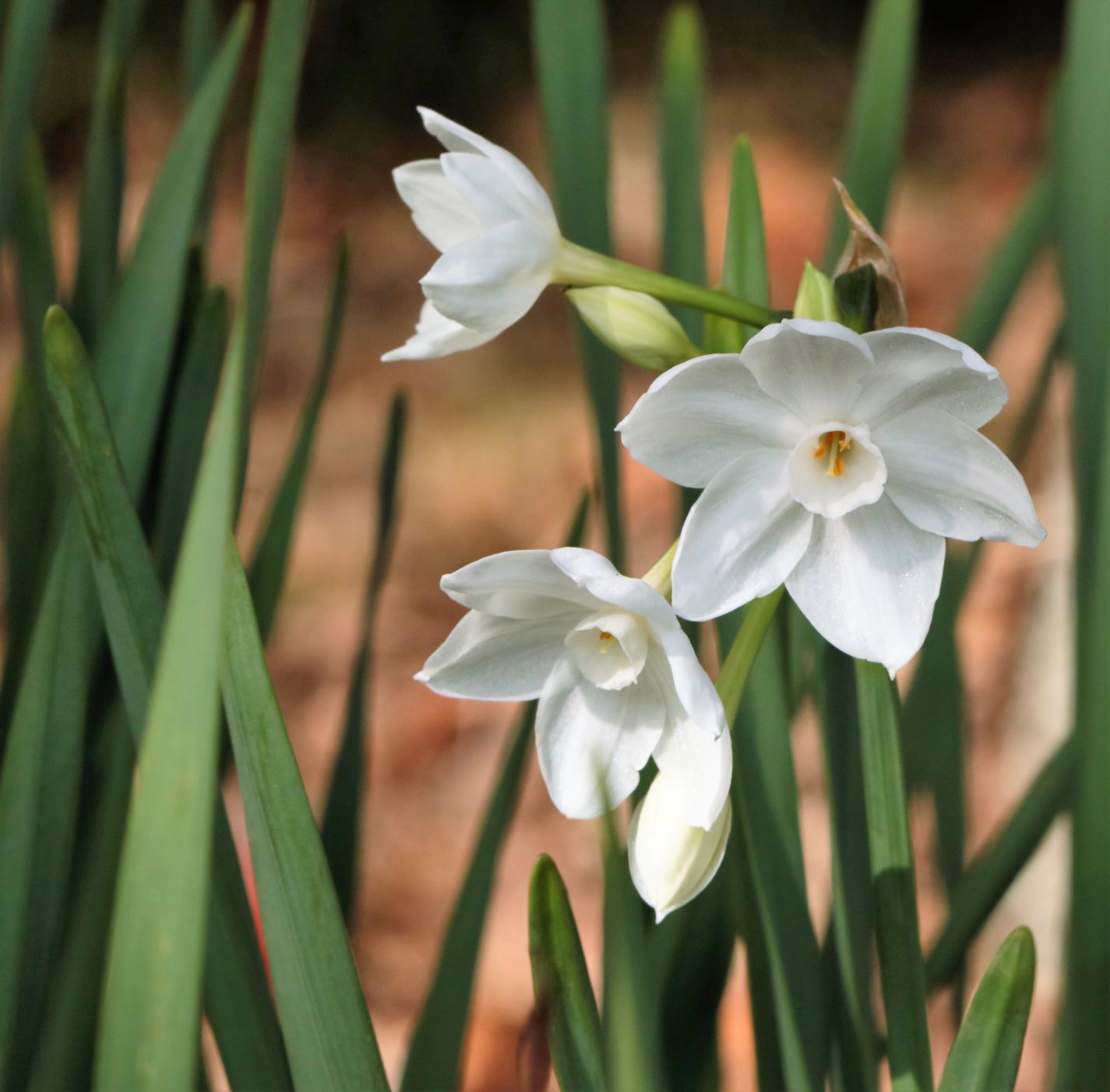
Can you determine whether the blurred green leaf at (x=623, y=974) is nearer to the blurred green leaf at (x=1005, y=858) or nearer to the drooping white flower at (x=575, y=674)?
the drooping white flower at (x=575, y=674)

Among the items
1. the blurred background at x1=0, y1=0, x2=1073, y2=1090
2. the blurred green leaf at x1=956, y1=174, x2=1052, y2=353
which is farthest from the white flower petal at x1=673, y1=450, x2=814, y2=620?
the blurred background at x1=0, y1=0, x2=1073, y2=1090

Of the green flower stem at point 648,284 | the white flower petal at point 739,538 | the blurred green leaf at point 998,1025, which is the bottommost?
the blurred green leaf at point 998,1025

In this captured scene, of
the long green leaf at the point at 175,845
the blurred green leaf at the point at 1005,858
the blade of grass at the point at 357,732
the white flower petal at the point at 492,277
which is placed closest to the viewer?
the long green leaf at the point at 175,845

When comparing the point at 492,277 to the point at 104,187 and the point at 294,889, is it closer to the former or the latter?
the point at 294,889

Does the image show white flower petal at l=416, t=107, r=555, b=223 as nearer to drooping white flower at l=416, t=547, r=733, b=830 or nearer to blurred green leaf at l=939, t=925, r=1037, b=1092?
drooping white flower at l=416, t=547, r=733, b=830

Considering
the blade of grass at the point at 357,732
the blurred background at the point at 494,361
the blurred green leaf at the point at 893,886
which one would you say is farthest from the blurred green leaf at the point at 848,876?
the blurred background at the point at 494,361

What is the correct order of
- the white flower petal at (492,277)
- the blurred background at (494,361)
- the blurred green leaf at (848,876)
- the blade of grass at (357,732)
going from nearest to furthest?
1. the white flower petal at (492,277)
2. the blurred green leaf at (848,876)
3. the blade of grass at (357,732)
4. the blurred background at (494,361)

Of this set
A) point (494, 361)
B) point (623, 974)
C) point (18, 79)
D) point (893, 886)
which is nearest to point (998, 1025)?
point (893, 886)

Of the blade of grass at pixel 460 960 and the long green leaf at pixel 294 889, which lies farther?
the blade of grass at pixel 460 960
